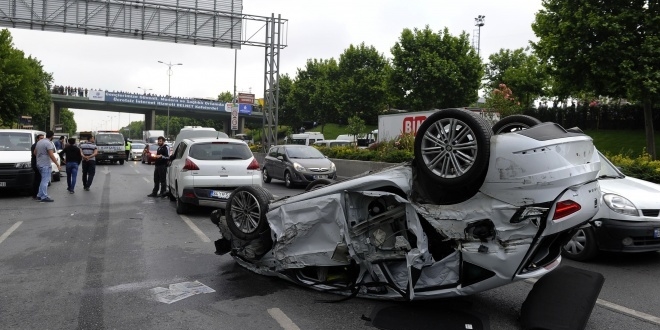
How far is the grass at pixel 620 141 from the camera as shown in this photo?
27.2 metres

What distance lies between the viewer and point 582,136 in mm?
4145

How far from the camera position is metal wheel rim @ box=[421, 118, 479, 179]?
Result: 418cm

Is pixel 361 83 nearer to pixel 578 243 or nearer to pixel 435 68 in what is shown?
pixel 435 68

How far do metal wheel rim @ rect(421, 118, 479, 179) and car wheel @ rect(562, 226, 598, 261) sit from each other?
315cm

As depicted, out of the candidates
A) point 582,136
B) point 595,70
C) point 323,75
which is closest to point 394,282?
point 582,136

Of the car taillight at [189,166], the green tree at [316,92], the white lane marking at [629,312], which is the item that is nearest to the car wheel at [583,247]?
the white lane marking at [629,312]

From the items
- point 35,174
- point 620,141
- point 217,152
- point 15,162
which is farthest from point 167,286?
Answer: point 620,141

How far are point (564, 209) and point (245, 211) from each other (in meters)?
3.45

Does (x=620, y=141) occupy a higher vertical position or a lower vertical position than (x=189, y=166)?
higher

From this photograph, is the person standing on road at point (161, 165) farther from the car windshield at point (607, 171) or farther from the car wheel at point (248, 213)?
the car windshield at point (607, 171)

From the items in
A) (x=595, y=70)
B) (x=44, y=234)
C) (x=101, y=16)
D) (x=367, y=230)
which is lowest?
(x=44, y=234)

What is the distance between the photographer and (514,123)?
5.04 m

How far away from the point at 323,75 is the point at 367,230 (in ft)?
164

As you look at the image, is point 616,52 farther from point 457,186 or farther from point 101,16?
point 101,16
